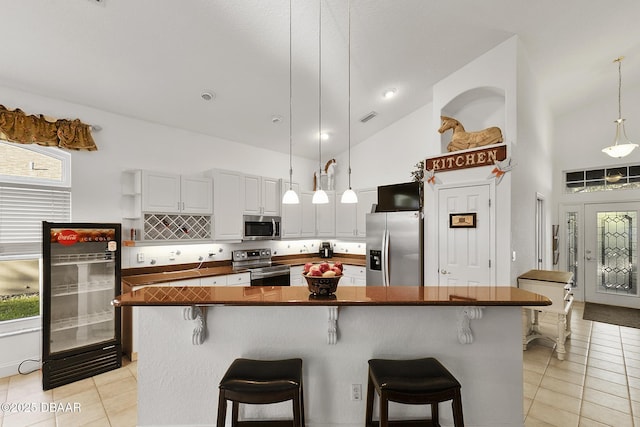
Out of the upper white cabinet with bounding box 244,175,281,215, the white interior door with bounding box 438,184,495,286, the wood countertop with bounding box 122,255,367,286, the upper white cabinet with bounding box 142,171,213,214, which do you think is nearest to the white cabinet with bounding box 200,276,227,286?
the wood countertop with bounding box 122,255,367,286

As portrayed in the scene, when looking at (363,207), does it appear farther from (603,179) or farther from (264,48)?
(603,179)

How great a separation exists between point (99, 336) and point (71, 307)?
45 centimetres

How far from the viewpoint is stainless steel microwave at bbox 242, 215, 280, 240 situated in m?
4.76

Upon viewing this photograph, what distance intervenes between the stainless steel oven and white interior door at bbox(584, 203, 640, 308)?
600cm

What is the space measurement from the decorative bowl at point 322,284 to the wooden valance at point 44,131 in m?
3.25

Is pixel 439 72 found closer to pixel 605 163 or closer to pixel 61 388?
pixel 605 163

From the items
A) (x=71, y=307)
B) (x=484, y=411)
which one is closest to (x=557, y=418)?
(x=484, y=411)

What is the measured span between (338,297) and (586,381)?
9.72 ft

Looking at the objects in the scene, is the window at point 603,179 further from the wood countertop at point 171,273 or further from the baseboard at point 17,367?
the baseboard at point 17,367

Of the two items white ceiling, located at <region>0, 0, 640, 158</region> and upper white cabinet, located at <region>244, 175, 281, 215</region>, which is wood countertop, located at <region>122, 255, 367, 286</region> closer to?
upper white cabinet, located at <region>244, 175, 281, 215</region>

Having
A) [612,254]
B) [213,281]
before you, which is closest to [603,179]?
[612,254]

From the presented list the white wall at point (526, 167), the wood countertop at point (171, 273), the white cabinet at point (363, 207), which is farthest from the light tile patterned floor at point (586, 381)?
the wood countertop at point (171, 273)

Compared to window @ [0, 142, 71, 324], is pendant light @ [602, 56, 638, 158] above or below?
above

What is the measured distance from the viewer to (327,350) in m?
2.19
